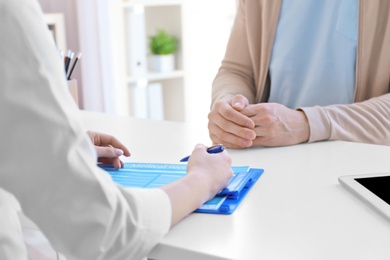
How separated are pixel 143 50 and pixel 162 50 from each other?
0.16 m

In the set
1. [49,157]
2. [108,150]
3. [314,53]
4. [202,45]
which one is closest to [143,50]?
[202,45]

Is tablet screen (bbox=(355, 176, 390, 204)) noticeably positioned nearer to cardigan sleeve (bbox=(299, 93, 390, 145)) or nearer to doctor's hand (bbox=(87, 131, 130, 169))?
cardigan sleeve (bbox=(299, 93, 390, 145))

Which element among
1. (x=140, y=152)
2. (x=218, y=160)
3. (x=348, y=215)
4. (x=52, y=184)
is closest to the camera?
(x=52, y=184)

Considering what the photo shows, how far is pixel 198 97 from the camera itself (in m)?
3.27

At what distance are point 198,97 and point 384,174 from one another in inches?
91.7

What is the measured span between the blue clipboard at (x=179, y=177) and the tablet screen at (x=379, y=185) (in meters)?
0.18

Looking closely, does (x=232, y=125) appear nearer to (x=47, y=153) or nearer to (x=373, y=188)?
(x=373, y=188)

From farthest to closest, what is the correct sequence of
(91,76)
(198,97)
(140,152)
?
(198,97)
(91,76)
(140,152)

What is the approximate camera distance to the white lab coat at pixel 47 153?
65 cm

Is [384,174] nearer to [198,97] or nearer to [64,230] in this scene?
[64,230]

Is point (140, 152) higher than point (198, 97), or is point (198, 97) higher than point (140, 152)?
point (140, 152)

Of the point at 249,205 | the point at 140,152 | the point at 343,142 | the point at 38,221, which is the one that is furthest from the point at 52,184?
the point at 343,142

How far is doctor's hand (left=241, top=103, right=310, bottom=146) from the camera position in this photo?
1223 millimetres

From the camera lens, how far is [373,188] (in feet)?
3.03
